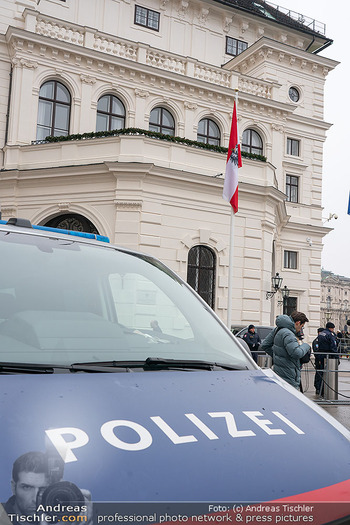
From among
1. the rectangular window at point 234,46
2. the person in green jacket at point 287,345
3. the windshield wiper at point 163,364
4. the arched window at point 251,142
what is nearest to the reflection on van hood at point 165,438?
the windshield wiper at point 163,364

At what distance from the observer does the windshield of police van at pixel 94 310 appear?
2.23m

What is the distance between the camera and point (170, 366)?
221 cm

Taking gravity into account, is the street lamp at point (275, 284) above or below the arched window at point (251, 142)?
below

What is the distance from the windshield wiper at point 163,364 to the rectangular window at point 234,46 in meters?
30.2

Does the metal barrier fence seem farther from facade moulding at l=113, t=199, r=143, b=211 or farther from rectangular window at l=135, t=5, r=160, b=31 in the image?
rectangular window at l=135, t=5, r=160, b=31

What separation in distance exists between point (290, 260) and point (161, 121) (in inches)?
436

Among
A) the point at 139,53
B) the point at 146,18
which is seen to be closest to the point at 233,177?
the point at 139,53

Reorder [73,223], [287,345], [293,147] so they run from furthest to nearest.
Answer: [293,147]
[73,223]
[287,345]

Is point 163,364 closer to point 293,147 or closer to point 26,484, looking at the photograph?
point 26,484

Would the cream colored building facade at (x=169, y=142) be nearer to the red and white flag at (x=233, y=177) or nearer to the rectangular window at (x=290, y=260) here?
the rectangular window at (x=290, y=260)

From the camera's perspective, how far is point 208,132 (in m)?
25.7

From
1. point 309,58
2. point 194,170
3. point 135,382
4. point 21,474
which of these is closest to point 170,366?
point 135,382

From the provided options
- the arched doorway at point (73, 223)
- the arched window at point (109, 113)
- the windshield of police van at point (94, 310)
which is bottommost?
the windshield of police van at point (94, 310)

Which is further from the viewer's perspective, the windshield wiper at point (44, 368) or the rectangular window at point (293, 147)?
the rectangular window at point (293, 147)
